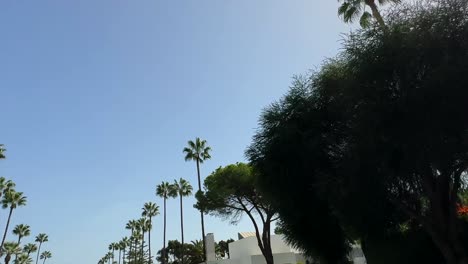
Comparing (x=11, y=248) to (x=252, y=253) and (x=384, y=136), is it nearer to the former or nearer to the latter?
(x=252, y=253)

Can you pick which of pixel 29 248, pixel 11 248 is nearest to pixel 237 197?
pixel 11 248

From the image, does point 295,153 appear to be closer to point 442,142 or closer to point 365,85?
point 365,85

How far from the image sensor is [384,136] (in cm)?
1329

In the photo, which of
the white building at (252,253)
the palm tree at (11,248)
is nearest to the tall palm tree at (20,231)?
the palm tree at (11,248)

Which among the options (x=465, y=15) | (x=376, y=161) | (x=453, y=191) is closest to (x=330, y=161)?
(x=376, y=161)

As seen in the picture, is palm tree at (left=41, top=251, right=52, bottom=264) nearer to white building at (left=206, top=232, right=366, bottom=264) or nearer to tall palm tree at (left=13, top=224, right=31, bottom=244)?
tall palm tree at (left=13, top=224, right=31, bottom=244)

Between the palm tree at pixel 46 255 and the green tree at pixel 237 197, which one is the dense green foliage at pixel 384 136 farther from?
the palm tree at pixel 46 255

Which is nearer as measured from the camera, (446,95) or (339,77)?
(446,95)

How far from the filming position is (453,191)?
1457 cm

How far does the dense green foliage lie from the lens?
1238 centimetres

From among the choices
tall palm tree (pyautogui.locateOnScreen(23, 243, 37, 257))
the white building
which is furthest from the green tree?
tall palm tree (pyautogui.locateOnScreen(23, 243, 37, 257))

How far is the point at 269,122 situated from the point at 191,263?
77.0 meters

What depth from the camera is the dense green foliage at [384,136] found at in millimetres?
12375

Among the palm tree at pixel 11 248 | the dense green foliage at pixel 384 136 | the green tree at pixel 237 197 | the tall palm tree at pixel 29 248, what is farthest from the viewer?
the tall palm tree at pixel 29 248
